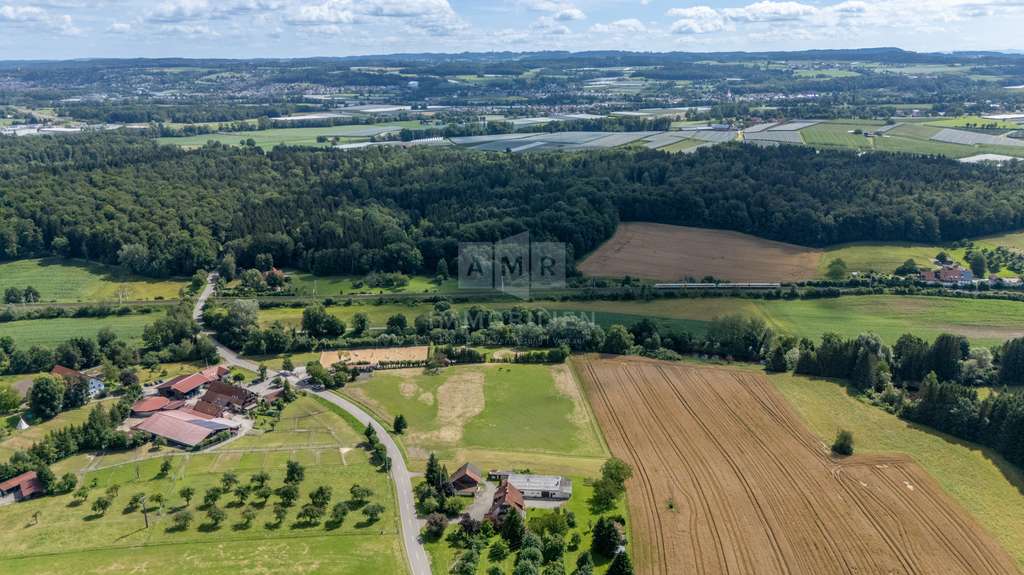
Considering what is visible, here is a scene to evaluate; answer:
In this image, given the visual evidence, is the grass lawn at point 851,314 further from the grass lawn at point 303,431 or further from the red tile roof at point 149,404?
the red tile roof at point 149,404

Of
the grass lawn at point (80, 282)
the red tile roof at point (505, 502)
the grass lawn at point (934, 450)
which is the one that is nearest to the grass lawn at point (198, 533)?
the red tile roof at point (505, 502)

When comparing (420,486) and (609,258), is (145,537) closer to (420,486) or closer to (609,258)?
(420,486)

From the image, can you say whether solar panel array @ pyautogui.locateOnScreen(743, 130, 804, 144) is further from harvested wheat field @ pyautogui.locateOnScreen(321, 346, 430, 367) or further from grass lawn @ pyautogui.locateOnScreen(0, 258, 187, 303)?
grass lawn @ pyautogui.locateOnScreen(0, 258, 187, 303)

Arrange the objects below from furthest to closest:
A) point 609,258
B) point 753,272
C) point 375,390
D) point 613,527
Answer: point 609,258
point 753,272
point 375,390
point 613,527

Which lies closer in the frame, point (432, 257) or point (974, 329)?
point (974, 329)

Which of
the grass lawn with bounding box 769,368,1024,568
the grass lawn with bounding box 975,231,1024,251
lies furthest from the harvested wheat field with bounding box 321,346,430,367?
the grass lawn with bounding box 975,231,1024,251

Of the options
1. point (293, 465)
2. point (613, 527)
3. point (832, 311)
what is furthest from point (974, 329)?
point (293, 465)
